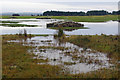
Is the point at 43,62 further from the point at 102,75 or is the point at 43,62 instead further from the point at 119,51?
the point at 119,51

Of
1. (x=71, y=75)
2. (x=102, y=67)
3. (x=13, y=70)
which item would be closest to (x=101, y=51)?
(x=102, y=67)

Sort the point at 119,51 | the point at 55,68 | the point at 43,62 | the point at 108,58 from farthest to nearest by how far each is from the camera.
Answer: the point at 119,51, the point at 108,58, the point at 43,62, the point at 55,68

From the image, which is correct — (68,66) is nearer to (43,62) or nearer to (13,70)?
(43,62)

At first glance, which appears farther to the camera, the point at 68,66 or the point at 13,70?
Answer: the point at 68,66

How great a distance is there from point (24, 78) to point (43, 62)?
5861 millimetres

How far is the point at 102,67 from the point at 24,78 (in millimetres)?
9131

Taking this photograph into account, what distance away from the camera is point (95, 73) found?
54.6ft

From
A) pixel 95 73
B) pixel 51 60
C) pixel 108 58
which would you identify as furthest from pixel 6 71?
pixel 108 58

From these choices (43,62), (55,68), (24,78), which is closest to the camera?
(24,78)

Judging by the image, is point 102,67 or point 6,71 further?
point 102,67

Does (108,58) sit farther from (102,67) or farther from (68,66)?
(68,66)

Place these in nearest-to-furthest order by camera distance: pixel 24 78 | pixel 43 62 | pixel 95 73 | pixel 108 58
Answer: pixel 24 78, pixel 95 73, pixel 43 62, pixel 108 58

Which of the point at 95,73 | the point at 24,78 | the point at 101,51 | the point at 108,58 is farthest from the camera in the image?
the point at 101,51

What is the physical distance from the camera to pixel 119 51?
25.3 meters
